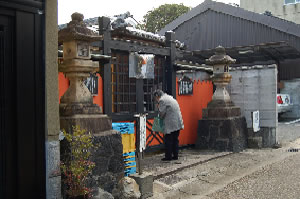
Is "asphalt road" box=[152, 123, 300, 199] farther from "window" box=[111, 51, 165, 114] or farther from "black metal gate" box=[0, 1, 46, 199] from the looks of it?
"black metal gate" box=[0, 1, 46, 199]

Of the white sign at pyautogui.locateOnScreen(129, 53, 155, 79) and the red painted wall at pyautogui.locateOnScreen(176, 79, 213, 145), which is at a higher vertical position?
the white sign at pyautogui.locateOnScreen(129, 53, 155, 79)

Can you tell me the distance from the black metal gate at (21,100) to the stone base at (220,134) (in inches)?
259

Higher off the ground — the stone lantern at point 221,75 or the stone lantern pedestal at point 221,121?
the stone lantern at point 221,75

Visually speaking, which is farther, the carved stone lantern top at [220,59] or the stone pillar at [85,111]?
the carved stone lantern top at [220,59]

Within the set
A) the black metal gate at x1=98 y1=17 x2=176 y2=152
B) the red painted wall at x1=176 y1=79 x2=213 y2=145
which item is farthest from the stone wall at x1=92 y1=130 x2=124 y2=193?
the red painted wall at x1=176 y1=79 x2=213 y2=145

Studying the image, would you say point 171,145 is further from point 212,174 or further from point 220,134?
point 220,134

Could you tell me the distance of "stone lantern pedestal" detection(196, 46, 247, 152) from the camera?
9.58 m

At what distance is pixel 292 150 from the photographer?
10062mm

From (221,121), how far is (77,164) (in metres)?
6.10

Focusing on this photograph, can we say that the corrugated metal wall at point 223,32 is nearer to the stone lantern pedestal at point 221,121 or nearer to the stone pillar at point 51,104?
the stone lantern pedestal at point 221,121

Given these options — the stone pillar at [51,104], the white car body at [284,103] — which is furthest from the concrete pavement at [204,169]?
the white car body at [284,103]

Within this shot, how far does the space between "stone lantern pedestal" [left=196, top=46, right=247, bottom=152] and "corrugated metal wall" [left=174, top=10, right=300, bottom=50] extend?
10601mm

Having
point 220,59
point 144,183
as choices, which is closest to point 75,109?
point 144,183

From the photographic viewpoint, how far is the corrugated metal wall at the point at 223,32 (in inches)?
768
